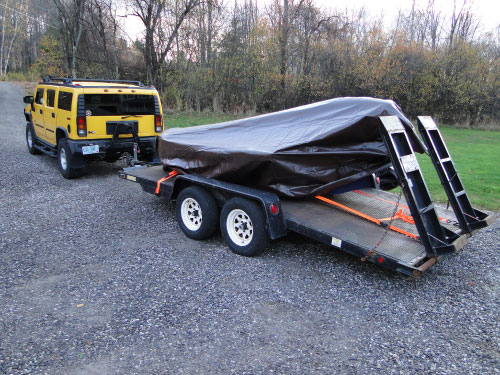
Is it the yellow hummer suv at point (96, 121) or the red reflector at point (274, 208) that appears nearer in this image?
the red reflector at point (274, 208)

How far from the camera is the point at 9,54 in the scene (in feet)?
163

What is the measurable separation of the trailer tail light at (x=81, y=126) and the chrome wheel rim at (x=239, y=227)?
470 cm

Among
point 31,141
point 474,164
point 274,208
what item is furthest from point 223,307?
point 474,164

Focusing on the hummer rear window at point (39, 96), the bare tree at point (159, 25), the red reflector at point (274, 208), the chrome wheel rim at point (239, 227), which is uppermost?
the bare tree at point (159, 25)

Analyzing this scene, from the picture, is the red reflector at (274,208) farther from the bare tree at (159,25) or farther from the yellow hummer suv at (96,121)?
the bare tree at (159,25)

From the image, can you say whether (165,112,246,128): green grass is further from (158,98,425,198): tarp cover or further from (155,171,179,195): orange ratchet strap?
(158,98,425,198): tarp cover

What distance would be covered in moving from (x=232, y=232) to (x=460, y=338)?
2.71 metres

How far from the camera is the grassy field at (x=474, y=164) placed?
7695mm

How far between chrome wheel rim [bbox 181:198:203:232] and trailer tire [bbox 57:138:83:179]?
4.05m

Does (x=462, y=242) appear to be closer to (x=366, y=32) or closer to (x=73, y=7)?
(x=366, y=32)

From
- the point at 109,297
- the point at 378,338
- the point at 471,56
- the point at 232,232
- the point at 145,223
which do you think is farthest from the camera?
the point at 471,56

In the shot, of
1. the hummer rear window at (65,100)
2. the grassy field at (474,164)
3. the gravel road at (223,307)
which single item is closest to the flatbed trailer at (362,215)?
the gravel road at (223,307)

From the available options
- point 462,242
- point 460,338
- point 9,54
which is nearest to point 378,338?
point 460,338

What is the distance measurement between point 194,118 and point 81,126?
1241 centimetres
